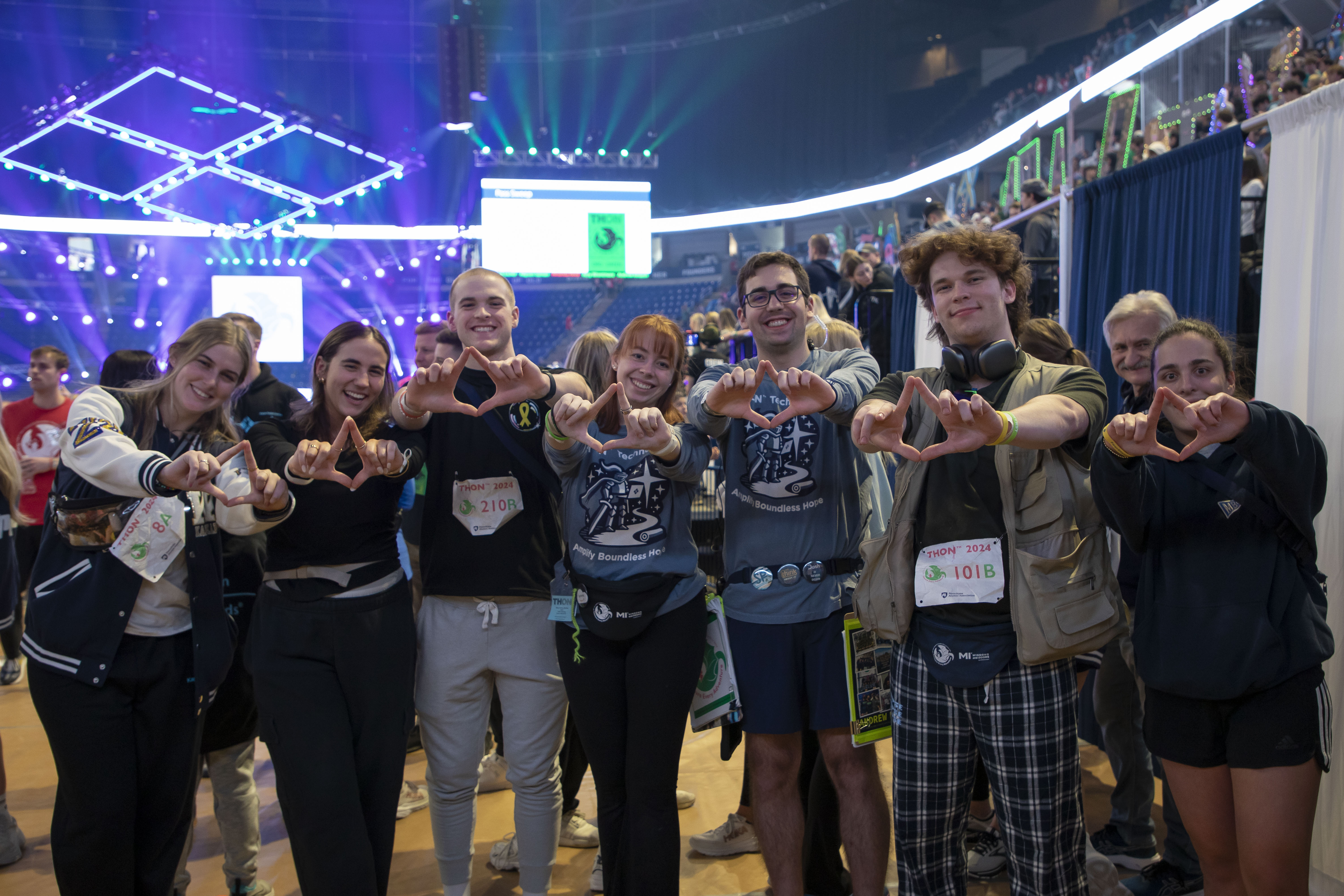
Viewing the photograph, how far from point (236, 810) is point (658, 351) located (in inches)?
72.7

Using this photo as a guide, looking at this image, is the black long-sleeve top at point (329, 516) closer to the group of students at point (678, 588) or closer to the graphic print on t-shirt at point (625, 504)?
the group of students at point (678, 588)

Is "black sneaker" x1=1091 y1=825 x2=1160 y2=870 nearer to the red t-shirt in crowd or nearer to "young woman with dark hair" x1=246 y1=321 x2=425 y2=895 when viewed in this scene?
"young woman with dark hair" x1=246 y1=321 x2=425 y2=895

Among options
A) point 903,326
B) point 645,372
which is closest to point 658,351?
point 645,372

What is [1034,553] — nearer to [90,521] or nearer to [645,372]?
[645,372]

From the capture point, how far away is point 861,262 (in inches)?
280

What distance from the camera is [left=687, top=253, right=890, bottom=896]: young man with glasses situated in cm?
193

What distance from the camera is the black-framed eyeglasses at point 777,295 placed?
2.02m

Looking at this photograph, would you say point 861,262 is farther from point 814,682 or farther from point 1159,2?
point 1159,2

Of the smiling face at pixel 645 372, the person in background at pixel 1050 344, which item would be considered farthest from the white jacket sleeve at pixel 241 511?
the person in background at pixel 1050 344

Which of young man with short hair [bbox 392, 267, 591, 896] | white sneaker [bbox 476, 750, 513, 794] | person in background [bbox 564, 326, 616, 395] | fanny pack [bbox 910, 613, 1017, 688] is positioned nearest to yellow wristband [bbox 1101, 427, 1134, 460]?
fanny pack [bbox 910, 613, 1017, 688]

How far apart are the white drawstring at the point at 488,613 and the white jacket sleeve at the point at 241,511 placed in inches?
19.9

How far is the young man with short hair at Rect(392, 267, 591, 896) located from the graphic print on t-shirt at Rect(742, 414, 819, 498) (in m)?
0.49

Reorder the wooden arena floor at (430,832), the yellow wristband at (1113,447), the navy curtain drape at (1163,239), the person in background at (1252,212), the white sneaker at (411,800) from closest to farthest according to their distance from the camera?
the yellow wristband at (1113,447), the wooden arena floor at (430,832), the white sneaker at (411,800), the navy curtain drape at (1163,239), the person in background at (1252,212)

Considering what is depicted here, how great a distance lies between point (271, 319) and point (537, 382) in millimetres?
14033
